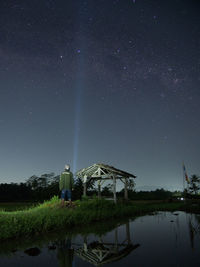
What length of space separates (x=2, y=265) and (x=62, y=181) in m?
7.63

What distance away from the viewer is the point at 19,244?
5266mm

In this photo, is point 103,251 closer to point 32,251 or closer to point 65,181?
point 32,251

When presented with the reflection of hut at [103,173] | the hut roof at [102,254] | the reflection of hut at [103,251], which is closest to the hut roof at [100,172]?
the reflection of hut at [103,173]

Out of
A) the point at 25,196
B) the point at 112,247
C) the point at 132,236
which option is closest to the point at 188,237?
the point at 132,236

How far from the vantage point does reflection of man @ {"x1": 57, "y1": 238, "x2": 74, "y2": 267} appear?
368 centimetres

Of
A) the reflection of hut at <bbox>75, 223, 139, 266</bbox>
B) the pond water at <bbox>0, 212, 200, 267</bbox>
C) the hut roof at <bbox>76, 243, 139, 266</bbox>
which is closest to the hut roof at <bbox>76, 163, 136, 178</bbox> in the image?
the pond water at <bbox>0, 212, 200, 267</bbox>

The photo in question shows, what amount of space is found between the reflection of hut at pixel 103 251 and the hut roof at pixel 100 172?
40.5 feet

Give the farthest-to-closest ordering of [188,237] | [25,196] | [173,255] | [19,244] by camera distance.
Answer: [25,196], [188,237], [19,244], [173,255]

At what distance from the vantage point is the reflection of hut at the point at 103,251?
3844 mm

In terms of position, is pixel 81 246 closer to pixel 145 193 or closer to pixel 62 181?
pixel 62 181

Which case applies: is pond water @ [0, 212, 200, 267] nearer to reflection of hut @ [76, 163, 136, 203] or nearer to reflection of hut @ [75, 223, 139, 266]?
reflection of hut @ [75, 223, 139, 266]

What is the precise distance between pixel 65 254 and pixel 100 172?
1450 centimetres

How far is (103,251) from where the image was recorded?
4.43 meters

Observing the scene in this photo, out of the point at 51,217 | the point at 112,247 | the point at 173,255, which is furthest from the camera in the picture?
the point at 51,217
